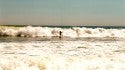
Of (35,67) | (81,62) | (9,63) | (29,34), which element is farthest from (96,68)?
(29,34)

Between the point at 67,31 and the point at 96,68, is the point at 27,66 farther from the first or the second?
the point at 67,31

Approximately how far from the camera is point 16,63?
1177 centimetres

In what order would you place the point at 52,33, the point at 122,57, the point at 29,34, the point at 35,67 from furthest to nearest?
the point at 52,33 < the point at 29,34 < the point at 122,57 < the point at 35,67

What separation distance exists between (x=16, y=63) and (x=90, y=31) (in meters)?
35.7

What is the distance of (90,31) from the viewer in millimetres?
46969

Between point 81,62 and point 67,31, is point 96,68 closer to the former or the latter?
point 81,62

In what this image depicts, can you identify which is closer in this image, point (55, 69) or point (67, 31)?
point (55, 69)

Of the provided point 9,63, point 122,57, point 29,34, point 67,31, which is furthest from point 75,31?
point 9,63

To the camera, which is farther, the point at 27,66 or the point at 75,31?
the point at 75,31

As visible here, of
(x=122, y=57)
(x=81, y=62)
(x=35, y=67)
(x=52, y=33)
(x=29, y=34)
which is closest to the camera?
(x=35, y=67)

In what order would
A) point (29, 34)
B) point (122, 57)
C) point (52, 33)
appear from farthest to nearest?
point (52, 33)
point (29, 34)
point (122, 57)

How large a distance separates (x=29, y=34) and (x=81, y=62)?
2903 centimetres

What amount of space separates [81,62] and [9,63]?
→ 2914 mm

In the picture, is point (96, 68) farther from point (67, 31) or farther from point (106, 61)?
point (67, 31)
